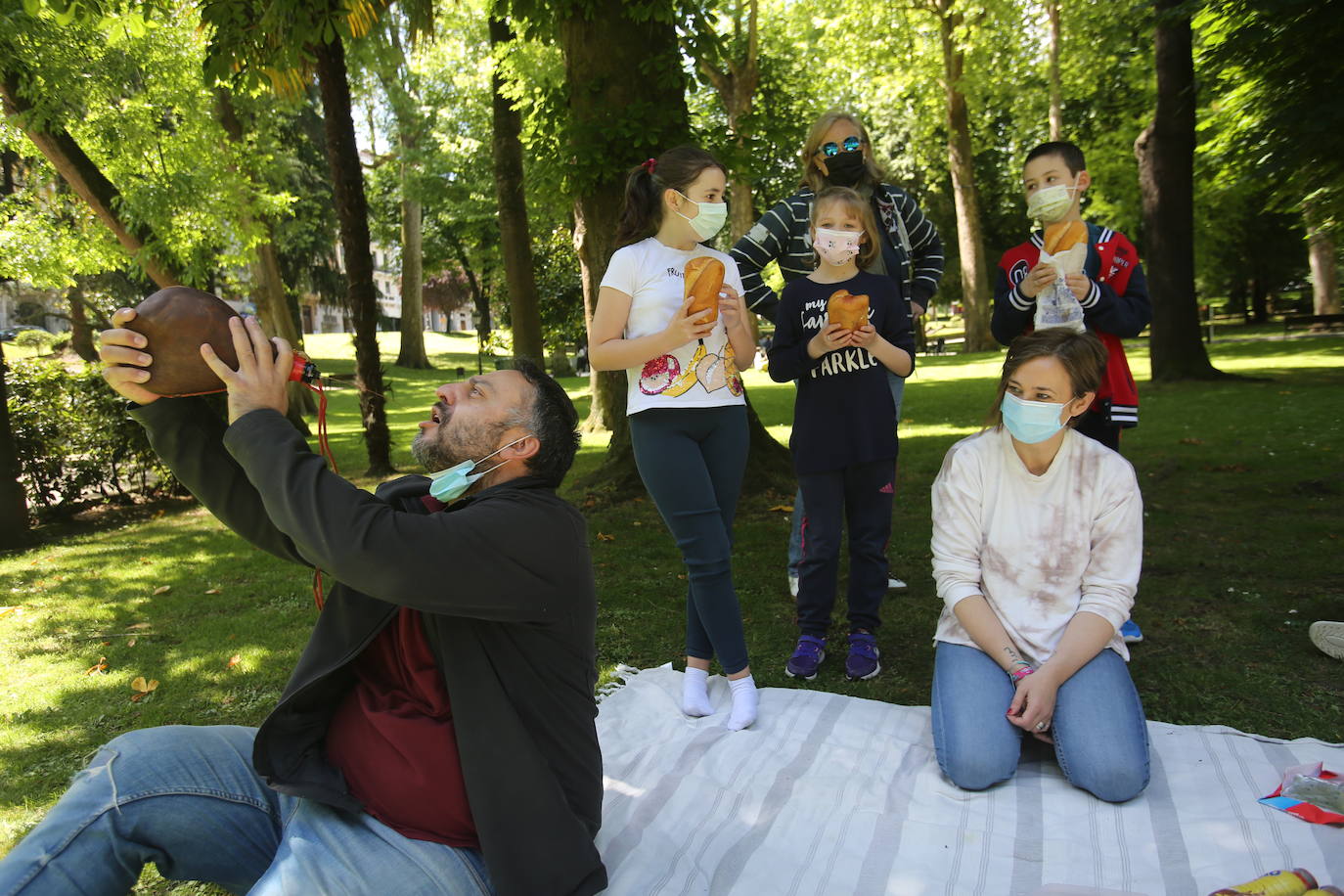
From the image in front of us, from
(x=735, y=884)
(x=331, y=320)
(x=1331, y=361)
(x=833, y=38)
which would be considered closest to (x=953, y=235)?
(x=833, y=38)

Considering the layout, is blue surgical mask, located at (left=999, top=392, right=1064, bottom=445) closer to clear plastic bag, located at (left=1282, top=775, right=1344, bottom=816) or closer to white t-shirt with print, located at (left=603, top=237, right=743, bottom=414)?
white t-shirt with print, located at (left=603, top=237, right=743, bottom=414)

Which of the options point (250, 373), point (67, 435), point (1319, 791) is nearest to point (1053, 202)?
point (1319, 791)

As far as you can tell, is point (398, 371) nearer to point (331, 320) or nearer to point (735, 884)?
point (735, 884)

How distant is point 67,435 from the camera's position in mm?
→ 8742

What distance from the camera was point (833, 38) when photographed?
24.2 m

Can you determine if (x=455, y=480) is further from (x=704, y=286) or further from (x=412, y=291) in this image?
(x=412, y=291)

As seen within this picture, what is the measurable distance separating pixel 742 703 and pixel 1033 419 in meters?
1.52

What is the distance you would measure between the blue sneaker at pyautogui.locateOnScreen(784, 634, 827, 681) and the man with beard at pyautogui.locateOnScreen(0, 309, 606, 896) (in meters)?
1.98

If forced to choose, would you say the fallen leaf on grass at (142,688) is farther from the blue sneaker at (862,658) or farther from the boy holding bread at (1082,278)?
the boy holding bread at (1082,278)

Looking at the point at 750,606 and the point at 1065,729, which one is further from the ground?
the point at 1065,729

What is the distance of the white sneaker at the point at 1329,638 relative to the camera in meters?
3.78

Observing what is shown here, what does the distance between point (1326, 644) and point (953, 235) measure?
1372 inches

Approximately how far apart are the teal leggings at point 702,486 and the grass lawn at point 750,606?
62cm

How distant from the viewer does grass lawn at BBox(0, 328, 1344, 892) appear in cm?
371
